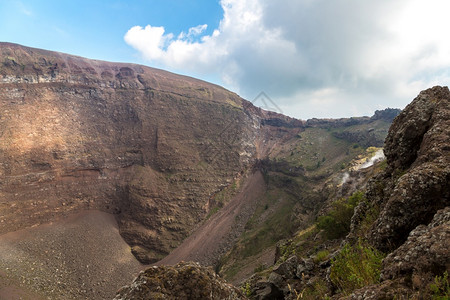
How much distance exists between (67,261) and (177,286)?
44308 mm

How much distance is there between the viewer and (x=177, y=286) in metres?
5.95

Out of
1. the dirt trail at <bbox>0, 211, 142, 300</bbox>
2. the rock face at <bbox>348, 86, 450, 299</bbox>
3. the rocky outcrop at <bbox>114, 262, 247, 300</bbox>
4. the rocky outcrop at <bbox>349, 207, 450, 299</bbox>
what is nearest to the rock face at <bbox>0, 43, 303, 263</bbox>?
the dirt trail at <bbox>0, 211, 142, 300</bbox>

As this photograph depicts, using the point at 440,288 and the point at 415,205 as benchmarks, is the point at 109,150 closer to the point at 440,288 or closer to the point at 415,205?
the point at 415,205

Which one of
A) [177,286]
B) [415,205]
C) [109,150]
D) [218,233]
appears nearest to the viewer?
[415,205]

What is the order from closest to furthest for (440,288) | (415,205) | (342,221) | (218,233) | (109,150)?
(440,288) → (415,205) → (342,221) → (218,233) → (109,150)

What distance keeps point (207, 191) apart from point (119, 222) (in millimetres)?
22374

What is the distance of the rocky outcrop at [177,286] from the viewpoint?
5.46 m

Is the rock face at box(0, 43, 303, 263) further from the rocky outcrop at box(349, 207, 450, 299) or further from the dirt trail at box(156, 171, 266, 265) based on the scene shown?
the rocky outcrop at box(349, 207, 450, 299)

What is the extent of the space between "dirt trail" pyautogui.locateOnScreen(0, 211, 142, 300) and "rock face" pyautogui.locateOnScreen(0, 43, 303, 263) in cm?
255

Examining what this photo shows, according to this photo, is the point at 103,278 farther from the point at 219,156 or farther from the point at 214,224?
the point at 219,156

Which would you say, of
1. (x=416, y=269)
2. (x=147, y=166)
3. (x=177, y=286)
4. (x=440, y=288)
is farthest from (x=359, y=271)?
(x=147, y=166)

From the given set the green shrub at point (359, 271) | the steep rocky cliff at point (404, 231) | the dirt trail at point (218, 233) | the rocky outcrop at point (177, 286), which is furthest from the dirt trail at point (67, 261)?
the green shrub at point (359, 271)

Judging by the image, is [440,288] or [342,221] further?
[342,221]

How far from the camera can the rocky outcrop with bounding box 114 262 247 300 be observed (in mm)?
5465
